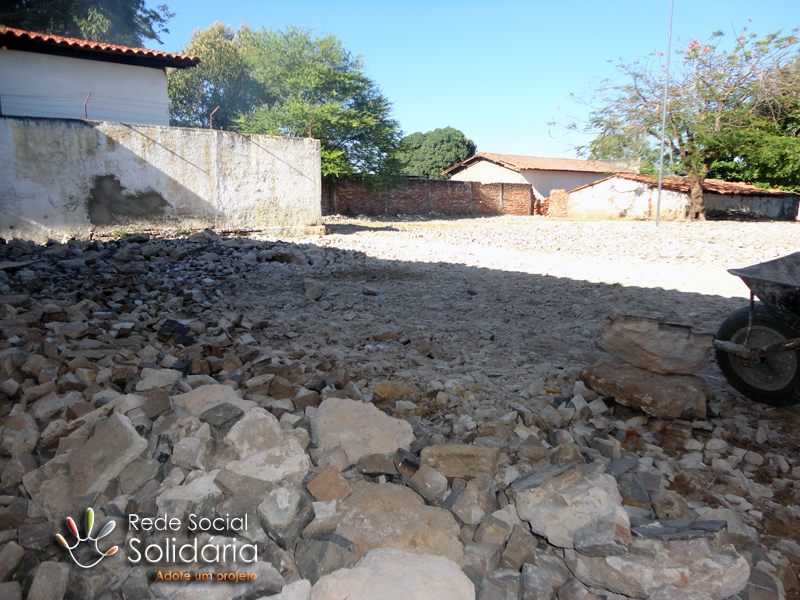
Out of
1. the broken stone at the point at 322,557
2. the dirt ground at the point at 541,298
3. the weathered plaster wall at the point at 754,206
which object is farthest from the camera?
the weathered plaster wall at the point at 754,206

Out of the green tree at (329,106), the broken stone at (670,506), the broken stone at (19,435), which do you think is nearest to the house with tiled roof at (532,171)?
the green tree at (329,106)

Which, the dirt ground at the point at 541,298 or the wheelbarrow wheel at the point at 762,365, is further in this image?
the dirt ground at the point at 541,298

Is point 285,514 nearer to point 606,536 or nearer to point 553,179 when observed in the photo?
point 606,536

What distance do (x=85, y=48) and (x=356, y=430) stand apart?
14.6m

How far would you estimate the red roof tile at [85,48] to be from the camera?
12031mm

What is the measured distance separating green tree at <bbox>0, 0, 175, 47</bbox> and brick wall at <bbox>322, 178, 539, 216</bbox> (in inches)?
416

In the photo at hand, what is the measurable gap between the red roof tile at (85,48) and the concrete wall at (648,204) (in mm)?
19223

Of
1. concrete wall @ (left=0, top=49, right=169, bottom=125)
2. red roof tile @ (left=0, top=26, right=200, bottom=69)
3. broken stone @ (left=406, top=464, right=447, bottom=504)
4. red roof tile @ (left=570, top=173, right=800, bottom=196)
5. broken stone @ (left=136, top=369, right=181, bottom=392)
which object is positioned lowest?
broken stone @ (left=406, top=464, right=447, bottom=504)

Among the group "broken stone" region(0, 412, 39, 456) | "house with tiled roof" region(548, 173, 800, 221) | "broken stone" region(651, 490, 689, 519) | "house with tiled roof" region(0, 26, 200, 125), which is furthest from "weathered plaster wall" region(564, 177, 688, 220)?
"broken stone" region(0, 412, 39, 456)

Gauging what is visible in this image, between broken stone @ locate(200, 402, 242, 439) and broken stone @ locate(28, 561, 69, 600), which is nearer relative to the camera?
broken stone @ locate(28, 561, 69, 600)

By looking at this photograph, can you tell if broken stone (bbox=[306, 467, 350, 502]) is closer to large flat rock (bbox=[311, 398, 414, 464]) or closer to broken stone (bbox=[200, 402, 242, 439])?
large flat rock (bbox=[311, 398, 414, 464])

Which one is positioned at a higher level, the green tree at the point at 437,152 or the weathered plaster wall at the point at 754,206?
the green tree at the point at 437,152

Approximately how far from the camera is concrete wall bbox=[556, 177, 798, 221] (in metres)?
22.9

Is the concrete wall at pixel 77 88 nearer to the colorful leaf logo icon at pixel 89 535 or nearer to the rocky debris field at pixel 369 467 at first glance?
the rocky debris field at pixel 369 467
